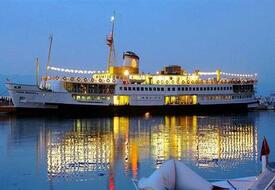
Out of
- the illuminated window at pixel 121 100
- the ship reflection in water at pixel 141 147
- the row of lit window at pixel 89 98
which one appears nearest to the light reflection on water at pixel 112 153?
the ship reflection in water at pixel 141 147

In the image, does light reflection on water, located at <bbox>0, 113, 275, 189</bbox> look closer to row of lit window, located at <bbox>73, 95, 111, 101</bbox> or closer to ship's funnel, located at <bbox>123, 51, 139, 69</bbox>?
row of lit window, located at <bbox>73, 95, 111, 101</bbox>

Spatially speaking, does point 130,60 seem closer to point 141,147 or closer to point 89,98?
point 89,98

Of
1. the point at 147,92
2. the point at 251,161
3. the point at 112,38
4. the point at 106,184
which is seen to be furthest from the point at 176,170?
the point at 112,38

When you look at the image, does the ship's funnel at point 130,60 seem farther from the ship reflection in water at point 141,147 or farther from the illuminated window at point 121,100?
the ship reflection in water at point 141,147

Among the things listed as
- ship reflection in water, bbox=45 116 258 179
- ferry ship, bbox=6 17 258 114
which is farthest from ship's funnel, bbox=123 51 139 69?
ship reflection in water, bbox=45 116 258 179

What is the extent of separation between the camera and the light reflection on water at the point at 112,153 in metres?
20.4

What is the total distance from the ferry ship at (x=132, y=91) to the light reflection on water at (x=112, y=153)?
1964 cm

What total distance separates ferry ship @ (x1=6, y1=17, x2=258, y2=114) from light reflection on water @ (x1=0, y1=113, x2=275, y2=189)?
64.5ft

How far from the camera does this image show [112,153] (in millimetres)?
27312

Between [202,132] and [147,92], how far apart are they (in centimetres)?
2932

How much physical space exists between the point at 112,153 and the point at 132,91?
41169 mm

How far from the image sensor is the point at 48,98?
6291 centimetres

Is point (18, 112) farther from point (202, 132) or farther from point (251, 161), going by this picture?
point (251, 161)

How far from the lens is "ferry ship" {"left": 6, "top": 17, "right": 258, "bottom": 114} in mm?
63406
